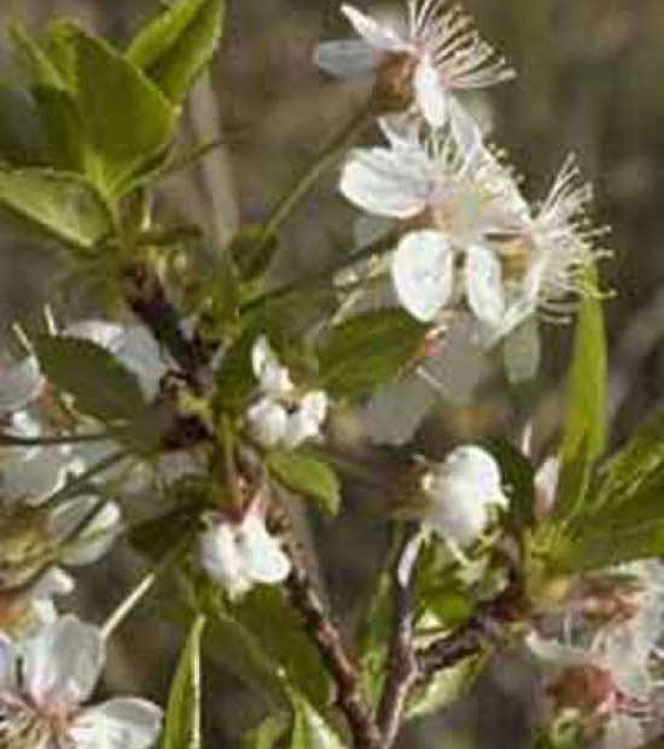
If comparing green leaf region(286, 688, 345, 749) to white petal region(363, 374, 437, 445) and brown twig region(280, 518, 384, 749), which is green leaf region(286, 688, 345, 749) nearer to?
brown twig region(280, 518, 384, 749)

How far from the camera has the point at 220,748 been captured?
460 cm

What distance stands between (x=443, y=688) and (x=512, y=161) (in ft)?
11.4

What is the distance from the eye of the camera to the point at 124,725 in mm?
1254

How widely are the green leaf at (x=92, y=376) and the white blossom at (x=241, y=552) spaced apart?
2.8 inches

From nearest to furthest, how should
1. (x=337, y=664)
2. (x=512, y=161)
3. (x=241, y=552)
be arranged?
1. (x=241, y=552)
2. (x=337, y=664)
3. (x=512, y=161)

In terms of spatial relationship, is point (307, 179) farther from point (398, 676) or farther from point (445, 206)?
point (398, 676)

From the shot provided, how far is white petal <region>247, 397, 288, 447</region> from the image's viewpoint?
1.20 metres

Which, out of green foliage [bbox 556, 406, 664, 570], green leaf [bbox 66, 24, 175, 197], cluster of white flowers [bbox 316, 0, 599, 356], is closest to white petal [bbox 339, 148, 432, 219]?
Result: cluster of white flowers [bbox 316, 0, 599, 356]

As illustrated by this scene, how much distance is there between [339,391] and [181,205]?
6.40 feet

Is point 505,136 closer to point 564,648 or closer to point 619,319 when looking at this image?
point 619,319

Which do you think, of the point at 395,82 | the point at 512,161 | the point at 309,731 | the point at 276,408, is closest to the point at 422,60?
the point at 395,82

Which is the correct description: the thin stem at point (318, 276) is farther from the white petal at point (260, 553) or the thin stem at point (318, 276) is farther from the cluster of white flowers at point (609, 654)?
the cluster of white flowers at point (609, 654)

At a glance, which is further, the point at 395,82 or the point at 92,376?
the point at 395,82

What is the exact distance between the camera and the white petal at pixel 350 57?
1.39m
